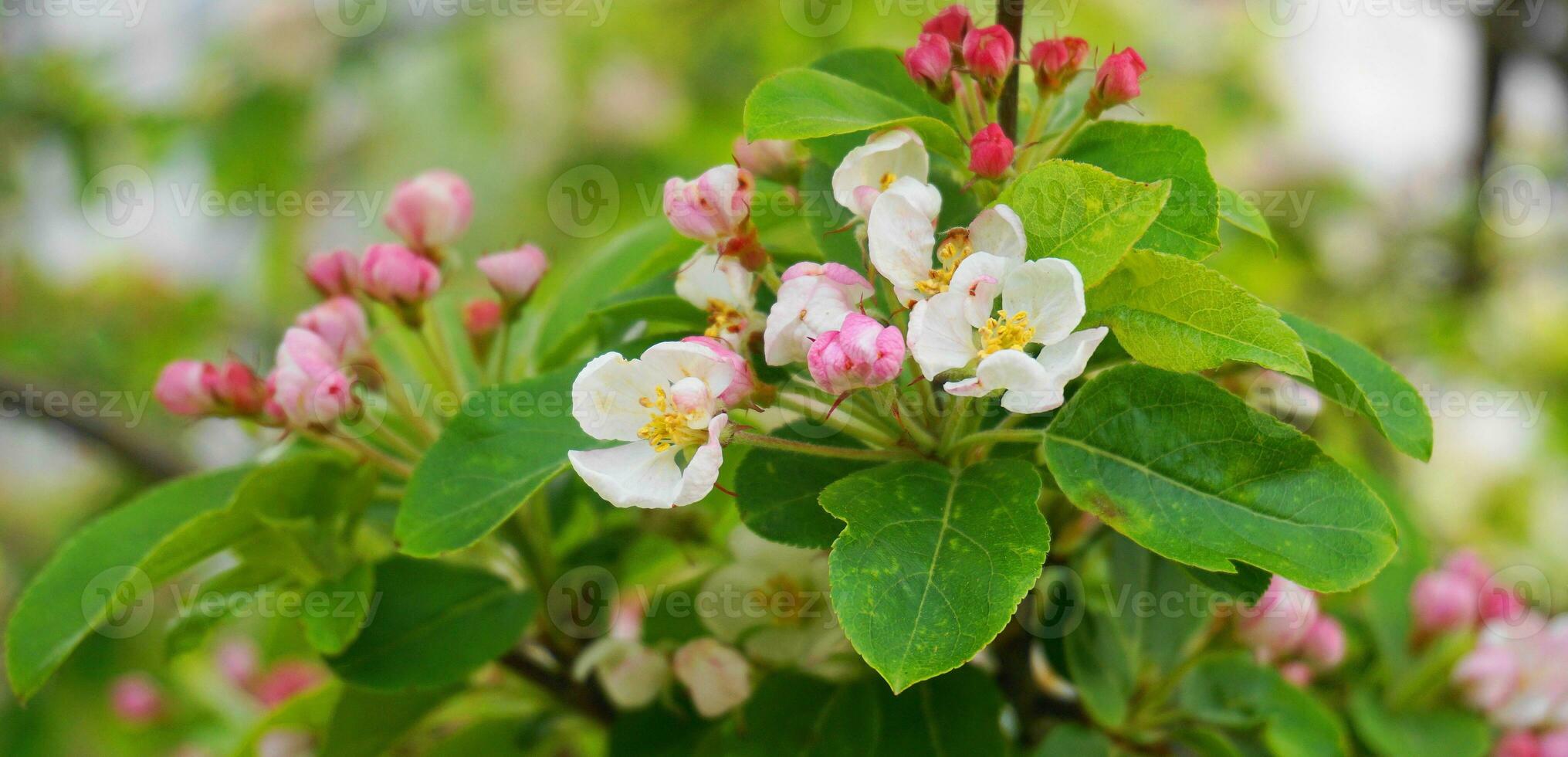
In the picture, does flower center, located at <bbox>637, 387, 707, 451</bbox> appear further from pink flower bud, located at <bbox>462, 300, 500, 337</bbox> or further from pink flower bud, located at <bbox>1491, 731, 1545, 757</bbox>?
pink flower bud, located at <bbox>1491, 731, 1545, 757</bbox>

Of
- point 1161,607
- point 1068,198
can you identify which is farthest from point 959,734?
point 1068,198

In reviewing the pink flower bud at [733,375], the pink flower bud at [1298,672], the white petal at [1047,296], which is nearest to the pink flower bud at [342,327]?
the pink flower bud at [733,375]

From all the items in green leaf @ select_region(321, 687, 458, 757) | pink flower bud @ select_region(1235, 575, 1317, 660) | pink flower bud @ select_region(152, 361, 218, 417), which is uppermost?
pink flower bud @ select_region(152, 361, 218, 417)

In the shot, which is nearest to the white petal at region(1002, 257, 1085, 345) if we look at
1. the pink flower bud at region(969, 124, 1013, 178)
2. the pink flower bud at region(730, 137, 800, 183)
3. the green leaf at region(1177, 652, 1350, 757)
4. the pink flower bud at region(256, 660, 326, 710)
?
the pink flower bud at region(969, 124, 1013, 178)

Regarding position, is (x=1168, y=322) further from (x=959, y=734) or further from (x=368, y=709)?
(x=368, y=709)

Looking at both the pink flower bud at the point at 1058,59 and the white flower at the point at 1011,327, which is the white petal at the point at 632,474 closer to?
the white flower at the point at 1011,327

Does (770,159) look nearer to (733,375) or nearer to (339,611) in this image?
(733,375)
